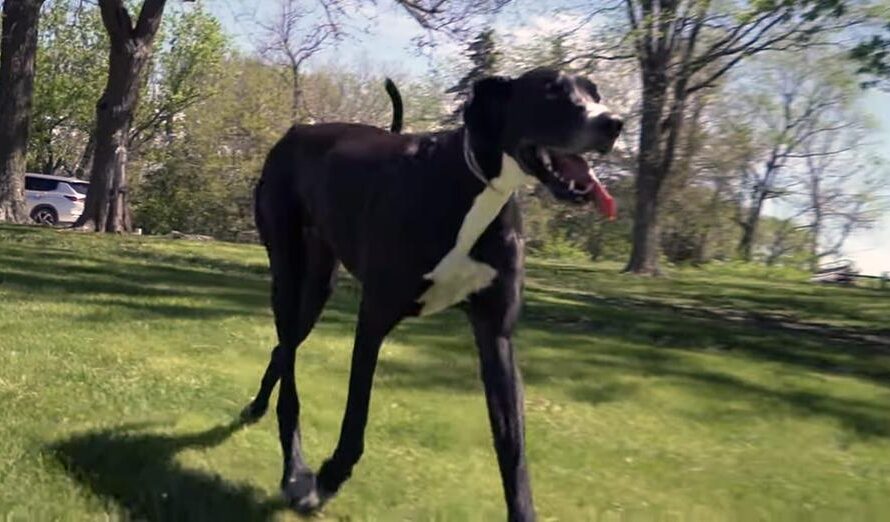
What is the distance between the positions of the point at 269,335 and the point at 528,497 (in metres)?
5.18

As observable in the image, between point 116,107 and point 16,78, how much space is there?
6.94ft

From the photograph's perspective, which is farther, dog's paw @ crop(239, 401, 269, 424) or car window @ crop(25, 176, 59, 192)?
car window @ crop(25, 176, 59, 192)

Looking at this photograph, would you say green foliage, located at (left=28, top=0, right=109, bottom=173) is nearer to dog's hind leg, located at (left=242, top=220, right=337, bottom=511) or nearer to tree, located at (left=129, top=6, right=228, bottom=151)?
tree, located at (left=129, top=6, right=228, bottom=151)

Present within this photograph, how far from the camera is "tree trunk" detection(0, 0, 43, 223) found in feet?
77.7

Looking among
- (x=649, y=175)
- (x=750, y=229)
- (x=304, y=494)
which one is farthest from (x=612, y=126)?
(x=750, y=229)

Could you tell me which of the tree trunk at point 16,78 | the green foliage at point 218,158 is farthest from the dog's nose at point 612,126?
the green foliage at point 218,158

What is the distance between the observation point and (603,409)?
7.80 meters

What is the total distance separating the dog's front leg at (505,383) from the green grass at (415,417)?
0.79m

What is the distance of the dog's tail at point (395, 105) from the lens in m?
5.82

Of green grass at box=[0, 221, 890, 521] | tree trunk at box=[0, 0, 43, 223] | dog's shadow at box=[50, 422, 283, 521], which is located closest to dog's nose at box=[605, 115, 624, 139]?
green grass at box=[0, 221, 890, 521]

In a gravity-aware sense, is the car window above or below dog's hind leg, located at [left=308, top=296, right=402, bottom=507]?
above

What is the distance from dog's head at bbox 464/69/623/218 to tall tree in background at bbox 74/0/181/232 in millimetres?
20186

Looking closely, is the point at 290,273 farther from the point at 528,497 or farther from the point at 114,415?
the point at 528,497

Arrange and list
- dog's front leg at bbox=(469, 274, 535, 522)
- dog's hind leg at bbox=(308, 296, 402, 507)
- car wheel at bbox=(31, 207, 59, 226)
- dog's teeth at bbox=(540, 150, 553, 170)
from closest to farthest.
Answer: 1. dog's teeth at bbox=(540, 150, 553, 170)
2. dog's front leg at bbox=(469, 274, 535, 522)
3. dog's hind leg at bbox=(308, 296, 402, 507)
4. car wheel at bbox=(31, 207, 59, 226)
